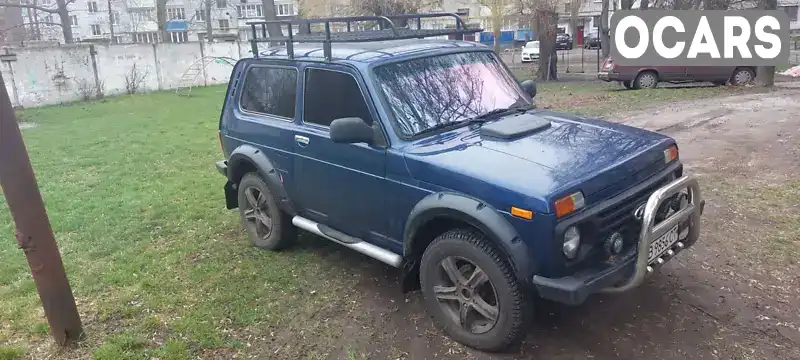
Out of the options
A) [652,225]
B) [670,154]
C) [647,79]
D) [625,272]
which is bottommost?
[647,79]

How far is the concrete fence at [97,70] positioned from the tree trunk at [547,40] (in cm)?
1124

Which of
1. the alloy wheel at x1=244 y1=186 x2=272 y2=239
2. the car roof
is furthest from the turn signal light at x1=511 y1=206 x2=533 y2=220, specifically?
the alloy wheel at x1=244 y1=186 x2=272 y2=239

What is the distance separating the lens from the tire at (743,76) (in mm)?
16688

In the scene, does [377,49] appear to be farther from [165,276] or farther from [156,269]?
[156,269]

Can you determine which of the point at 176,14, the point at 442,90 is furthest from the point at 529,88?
the point at 176,14

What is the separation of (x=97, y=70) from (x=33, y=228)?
22.0 meters

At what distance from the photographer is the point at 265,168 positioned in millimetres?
5141

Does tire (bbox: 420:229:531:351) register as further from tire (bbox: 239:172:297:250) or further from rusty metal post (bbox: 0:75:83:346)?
rusty metal post (bbox: 0:75:83:346)

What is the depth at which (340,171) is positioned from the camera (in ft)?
14.5

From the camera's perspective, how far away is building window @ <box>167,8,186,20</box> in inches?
2813

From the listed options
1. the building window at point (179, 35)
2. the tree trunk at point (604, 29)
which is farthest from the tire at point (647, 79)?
the building window at point (179, 35)

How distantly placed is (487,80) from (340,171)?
141 centimetres

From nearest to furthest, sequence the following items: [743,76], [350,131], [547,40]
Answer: [350,131] → [743,76] → [547,40]

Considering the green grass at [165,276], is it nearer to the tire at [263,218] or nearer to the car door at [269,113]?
the tire at [263,218]
